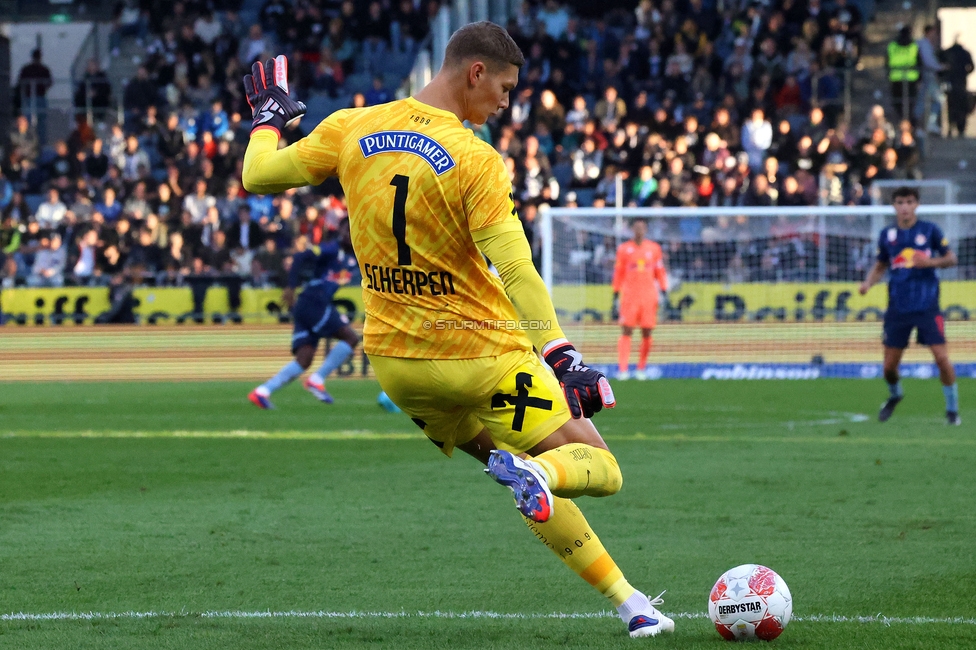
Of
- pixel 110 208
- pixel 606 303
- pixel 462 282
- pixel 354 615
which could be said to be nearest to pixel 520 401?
pixel 462 282

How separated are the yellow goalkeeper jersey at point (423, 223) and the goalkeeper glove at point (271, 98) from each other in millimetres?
510

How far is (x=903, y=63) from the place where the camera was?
1078 inches

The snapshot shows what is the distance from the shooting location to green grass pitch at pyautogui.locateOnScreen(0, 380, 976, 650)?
18.3 feet

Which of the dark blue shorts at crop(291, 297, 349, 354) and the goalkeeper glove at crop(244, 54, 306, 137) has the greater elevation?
the goalkeeper glove at crop(244, 54, 306, 137)

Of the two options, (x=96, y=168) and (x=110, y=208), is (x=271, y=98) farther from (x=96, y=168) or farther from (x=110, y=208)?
(x=96, y=168)

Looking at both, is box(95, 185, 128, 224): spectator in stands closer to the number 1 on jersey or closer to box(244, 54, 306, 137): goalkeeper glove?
box(244, 54, 306, 137): goalkeeper glove

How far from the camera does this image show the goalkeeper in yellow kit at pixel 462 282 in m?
4.97

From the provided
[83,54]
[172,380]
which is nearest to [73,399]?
[172,380]

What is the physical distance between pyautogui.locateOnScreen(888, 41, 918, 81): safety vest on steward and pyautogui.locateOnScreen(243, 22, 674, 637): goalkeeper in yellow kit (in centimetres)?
2367

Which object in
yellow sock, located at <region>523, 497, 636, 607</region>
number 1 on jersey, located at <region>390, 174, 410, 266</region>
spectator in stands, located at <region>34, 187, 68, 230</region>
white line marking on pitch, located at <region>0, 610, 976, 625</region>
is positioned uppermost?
spectator in stands, located at <region>34, 187, 68, 230</region>

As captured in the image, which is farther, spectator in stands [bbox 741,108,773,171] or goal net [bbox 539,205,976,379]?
spectator in stands [bbox 741,108,773,171]

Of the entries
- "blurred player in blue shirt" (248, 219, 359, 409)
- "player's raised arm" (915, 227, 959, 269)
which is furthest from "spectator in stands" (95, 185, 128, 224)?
"player's raised arm" (915, 227, 959, 269)

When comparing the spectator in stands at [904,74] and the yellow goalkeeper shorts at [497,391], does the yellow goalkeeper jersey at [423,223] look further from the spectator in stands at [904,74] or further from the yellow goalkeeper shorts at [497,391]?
the spectator in stands at [904,74]

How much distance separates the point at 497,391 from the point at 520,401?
9 centimetres
